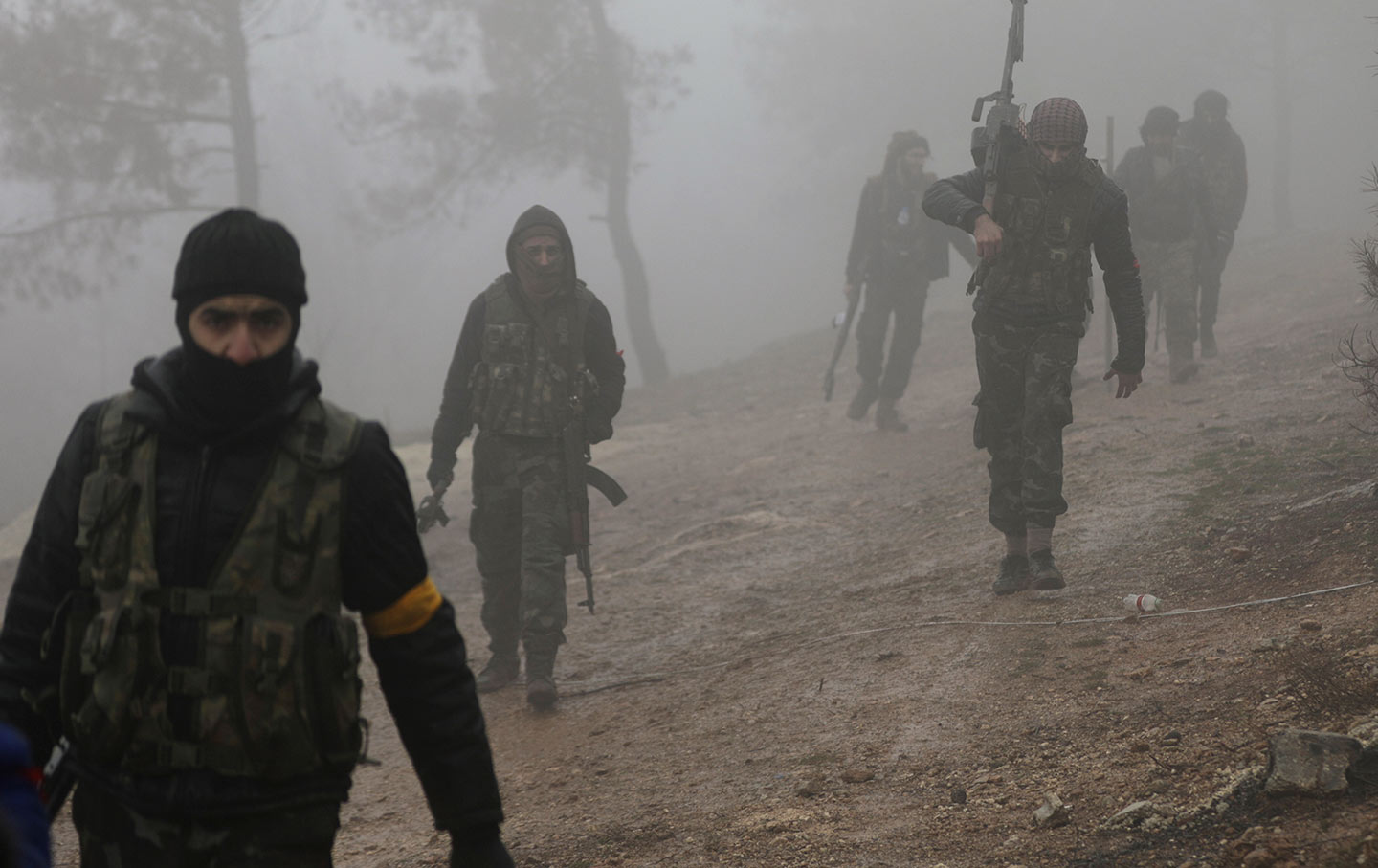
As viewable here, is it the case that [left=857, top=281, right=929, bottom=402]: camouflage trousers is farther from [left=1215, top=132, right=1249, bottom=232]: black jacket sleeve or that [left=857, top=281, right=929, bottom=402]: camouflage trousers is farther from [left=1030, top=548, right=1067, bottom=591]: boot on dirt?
[left=1030, top=548, right=1067, bottom=591]: boot on dirt

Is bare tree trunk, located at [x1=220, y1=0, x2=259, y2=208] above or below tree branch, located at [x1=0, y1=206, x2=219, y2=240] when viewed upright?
above

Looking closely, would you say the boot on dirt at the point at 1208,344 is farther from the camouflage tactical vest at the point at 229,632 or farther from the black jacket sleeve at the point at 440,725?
the camouflage tactical vest at the point at 229,632

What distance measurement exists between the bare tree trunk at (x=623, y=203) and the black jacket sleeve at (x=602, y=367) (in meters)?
14.0

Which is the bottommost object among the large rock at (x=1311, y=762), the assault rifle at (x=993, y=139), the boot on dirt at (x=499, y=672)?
the boot on dirt at (x=499, y=672)

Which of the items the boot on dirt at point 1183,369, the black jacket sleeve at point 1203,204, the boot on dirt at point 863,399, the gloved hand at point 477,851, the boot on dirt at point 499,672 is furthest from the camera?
the boot on dirt at point 863,399

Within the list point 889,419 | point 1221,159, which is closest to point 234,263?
point 889,419

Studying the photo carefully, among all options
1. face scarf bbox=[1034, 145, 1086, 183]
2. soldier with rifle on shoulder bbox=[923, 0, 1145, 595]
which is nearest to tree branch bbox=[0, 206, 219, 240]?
soldier with rifle on shoulder bbox=[923, 0, 1145, 595]

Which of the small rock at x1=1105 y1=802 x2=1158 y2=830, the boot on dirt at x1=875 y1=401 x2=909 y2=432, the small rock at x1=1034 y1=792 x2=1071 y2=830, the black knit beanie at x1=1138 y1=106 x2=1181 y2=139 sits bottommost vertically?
the small rock at x1=1034 y1=792 x2=1071 y2=830

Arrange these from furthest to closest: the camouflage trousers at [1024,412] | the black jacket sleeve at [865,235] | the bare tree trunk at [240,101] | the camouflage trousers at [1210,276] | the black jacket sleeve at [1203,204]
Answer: the bare tree trunk at [240,101], the camouflage trousers at [1210,276], the black jacket sleeve at [865,235], the black jacket sleeve at [1203,204], the camouflage trousers at [1024,412]

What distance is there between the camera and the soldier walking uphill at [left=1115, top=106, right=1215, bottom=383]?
32.6 ft

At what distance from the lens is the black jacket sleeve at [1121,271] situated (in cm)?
549

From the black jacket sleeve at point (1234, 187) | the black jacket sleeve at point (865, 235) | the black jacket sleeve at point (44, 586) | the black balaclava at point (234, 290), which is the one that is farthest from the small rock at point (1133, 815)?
the black jacket sleeve at point (1234, 187)

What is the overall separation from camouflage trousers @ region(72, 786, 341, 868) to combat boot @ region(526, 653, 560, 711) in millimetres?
3502

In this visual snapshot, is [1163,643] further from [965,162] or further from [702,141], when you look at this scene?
A: [702,141]
